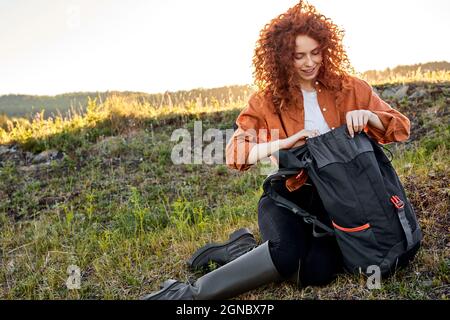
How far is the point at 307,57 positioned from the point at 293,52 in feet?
0.30

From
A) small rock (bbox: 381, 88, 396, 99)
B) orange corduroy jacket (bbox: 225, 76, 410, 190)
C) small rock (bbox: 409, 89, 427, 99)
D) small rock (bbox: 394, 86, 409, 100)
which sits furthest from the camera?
small rock (bbox: 381, 88, 396, 99)

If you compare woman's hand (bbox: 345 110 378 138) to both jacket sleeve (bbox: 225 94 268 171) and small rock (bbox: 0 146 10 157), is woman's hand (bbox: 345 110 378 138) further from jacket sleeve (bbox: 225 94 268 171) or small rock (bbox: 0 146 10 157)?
small rock (bbox: 0 146 10 157)

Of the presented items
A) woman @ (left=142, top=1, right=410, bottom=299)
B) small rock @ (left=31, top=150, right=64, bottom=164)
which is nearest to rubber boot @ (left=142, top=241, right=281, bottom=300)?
woman @ (left=142, top=1, right=410, bottom=299)

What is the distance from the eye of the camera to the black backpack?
9.39 ft

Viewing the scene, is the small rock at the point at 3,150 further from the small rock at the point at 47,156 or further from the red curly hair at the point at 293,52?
the red curly hair at the point at 293,52

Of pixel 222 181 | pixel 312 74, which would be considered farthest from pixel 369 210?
pixel 222 181

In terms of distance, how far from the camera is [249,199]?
5.10 metres

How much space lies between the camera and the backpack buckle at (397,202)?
9.40ft

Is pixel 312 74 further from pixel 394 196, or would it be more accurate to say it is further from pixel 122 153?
pixel 122 153

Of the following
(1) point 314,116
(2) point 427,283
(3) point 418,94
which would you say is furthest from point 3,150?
(2) point 427,283

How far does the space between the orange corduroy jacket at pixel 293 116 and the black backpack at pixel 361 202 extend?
0.85ft

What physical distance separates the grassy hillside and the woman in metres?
0.19

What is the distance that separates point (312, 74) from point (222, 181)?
2.76 metres

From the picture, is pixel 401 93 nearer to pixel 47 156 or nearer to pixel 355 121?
pixel 355 121
